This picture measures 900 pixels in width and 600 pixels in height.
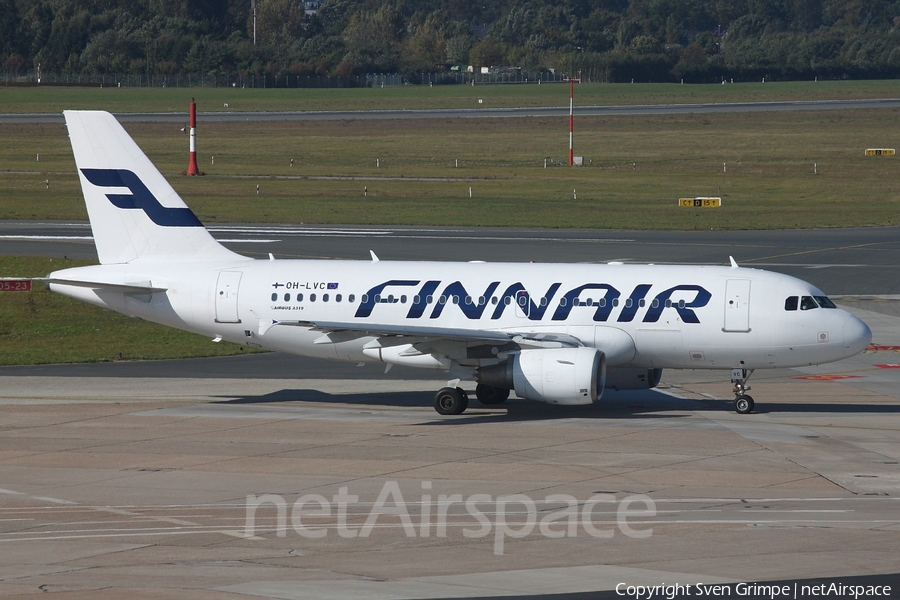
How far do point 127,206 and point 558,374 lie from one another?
47.9ft

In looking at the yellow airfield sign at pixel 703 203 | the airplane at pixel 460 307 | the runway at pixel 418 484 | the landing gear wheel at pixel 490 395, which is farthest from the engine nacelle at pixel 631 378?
the yellow airfield sign at pixel 703 203

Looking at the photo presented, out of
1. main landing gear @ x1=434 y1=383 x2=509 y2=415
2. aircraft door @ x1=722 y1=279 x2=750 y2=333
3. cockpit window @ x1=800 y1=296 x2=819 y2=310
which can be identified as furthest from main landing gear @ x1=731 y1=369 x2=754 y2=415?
main landing gear @ x1=434 y1=383 x2=509 y2=415

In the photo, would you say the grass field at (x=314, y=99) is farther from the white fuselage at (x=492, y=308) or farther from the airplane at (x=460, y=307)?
the white fuselage at (x=492, y=308)

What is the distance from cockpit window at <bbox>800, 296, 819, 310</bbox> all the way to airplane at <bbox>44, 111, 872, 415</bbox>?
56mm

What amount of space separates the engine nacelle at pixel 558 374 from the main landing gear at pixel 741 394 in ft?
13.8

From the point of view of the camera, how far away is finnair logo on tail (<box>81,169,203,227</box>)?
1463 inches

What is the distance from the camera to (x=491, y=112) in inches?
6909

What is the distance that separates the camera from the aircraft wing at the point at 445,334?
32.9 m

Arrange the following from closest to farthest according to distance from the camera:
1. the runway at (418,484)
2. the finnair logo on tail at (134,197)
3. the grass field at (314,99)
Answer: the runway at (418,484) → the finnair logo on tail at (134,197) → the grass field at (314,99)

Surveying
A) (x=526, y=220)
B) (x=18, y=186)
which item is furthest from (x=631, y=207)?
(x=18, y=186)

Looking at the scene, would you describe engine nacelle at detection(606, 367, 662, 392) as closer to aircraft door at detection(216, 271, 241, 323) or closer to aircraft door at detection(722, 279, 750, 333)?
aircraft door at detection(722, 279, 750, 333)

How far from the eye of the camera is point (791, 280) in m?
34.8

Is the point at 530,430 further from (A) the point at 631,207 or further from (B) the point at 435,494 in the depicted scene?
(A) the point at 631,207

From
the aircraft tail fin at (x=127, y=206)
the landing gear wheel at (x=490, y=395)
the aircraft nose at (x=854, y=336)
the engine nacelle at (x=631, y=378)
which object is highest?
the aircraft tail fin at (x=127, y=206)
